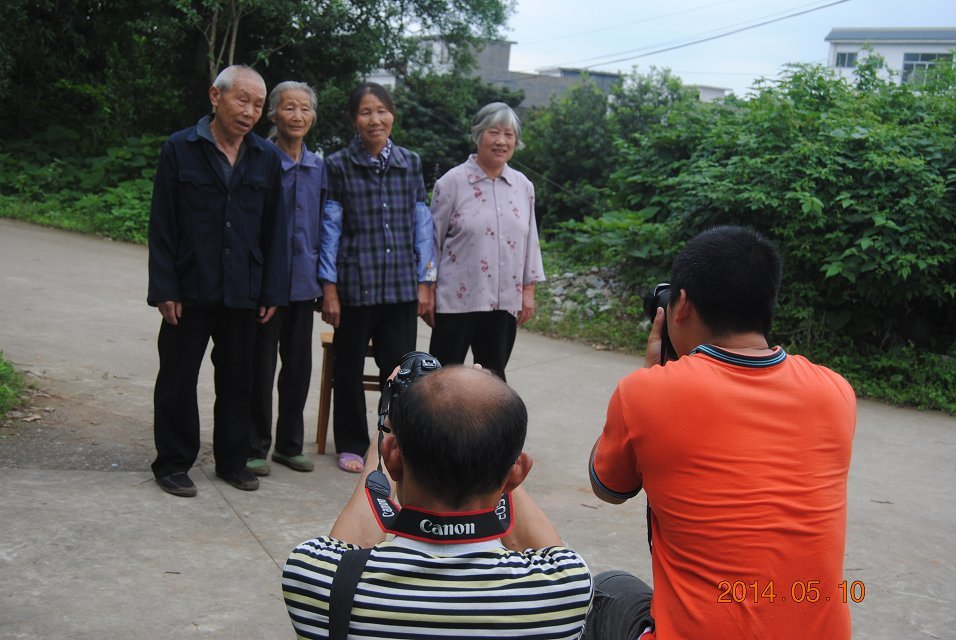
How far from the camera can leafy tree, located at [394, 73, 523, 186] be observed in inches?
709

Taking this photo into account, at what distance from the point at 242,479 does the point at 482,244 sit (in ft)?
5.35

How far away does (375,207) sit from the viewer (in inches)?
187

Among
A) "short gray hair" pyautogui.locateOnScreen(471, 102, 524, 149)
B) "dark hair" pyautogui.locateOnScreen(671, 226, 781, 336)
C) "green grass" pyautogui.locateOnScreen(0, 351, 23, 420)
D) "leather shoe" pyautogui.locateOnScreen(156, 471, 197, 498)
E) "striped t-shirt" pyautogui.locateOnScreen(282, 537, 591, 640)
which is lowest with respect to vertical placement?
"leather shoe" pyautogui.locateOnScreen(156, 471, 197, 498)

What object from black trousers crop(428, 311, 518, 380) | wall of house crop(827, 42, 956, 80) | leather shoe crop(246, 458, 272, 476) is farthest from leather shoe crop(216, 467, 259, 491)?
wall of house crop(827, 42, 956, 80)

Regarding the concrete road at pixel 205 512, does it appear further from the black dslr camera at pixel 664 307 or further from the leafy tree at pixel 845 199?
the leafy tree at pixel 845 199

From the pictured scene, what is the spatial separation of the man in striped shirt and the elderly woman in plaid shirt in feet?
9.96

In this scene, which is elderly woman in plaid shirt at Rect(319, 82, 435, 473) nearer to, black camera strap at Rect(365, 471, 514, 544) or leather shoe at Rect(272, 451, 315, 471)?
leather shoe at Rect(272, 451, 315, 471)

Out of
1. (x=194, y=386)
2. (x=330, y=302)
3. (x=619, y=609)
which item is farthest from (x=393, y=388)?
(x=330, y=302)

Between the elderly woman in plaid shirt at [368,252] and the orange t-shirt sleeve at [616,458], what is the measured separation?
2645mm

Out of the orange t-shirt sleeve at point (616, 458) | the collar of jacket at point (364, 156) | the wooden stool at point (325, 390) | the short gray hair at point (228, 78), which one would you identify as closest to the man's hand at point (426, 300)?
the wooden stool at point (325, 390)

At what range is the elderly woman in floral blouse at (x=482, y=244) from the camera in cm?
485

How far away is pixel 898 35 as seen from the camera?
55875 mm

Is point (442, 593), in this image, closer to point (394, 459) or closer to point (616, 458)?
point (394, 459)

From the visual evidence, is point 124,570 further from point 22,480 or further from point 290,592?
point 290,592
